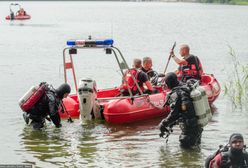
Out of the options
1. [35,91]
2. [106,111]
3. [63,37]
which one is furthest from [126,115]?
[63,37]

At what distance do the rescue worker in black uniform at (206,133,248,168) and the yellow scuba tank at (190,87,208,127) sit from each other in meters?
2.45

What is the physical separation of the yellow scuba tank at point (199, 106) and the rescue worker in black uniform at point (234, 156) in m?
2.45

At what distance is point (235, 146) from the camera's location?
8.12m

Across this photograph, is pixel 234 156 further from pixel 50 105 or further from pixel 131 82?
pixel 131 82

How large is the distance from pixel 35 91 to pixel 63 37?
36369mm

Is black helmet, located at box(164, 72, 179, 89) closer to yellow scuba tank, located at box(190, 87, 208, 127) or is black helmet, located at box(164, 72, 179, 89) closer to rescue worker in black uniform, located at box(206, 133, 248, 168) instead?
yellow scuba tank, located at box(190, 87, 208, 127)

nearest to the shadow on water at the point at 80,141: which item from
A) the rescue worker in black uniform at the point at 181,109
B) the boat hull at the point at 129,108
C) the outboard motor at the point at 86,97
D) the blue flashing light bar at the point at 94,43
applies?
the boat hull at the point at 129,108

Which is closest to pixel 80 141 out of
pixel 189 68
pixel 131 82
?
pixel 131 82

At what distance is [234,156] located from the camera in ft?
26.7

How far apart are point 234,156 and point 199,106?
2561mm

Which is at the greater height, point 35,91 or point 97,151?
point 35,91

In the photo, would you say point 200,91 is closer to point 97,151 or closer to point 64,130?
point 97,151

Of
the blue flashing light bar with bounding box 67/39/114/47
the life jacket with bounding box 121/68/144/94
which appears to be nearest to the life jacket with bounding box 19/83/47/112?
the blue flashing light bar with bounding box 67/39/114/47

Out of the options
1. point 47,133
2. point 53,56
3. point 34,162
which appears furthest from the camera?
point 53,56
